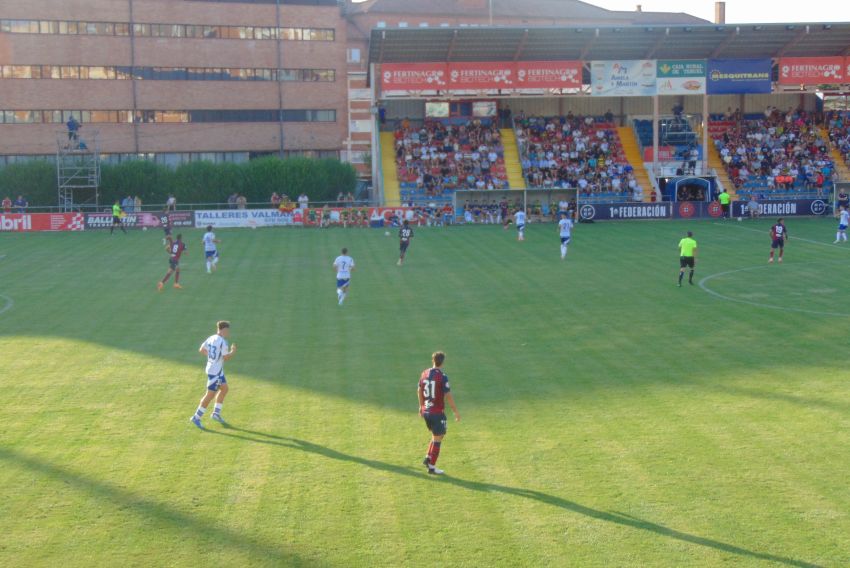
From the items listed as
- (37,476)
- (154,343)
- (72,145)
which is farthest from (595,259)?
(72,145)

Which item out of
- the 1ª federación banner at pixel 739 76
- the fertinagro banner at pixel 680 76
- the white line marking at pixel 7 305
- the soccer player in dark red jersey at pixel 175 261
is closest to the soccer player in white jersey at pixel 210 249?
the soccer player in dark red jersey at pixel 175 261

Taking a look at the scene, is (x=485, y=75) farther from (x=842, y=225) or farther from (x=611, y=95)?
(x=842, y=225)

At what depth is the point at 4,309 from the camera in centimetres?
2722

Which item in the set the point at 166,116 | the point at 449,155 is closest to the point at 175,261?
the point at 449,155

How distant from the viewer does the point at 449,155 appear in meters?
62.2

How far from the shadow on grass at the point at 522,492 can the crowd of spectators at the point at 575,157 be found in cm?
4483

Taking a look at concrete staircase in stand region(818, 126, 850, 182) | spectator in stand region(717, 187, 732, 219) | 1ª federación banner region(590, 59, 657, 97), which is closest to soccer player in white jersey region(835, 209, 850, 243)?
spectator in stand region(717, 187, 732, 219)

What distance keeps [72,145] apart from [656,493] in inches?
2576

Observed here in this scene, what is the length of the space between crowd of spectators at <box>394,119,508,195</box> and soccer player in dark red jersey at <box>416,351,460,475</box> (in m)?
46.3

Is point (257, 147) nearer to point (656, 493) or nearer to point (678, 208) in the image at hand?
point (678, 208)

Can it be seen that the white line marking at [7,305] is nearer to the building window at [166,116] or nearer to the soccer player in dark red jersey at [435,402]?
the soccer player in dark red jersey at [435,402]

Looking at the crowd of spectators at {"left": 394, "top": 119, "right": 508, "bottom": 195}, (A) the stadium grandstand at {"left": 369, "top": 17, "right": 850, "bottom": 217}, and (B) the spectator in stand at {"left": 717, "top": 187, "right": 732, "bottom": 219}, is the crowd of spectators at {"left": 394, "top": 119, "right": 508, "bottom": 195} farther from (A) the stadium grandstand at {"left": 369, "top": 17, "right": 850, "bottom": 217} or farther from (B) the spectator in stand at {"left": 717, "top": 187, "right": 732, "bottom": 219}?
(B) the spectator in stand at {"left": 717, "top": 187, "right": 732, "bottom": 219}

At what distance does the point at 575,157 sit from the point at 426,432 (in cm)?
4918

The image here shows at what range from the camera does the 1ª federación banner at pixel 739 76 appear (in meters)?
60.4
